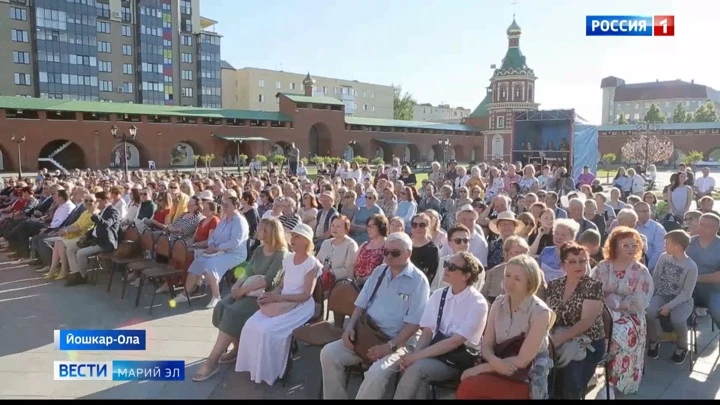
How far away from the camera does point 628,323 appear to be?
4.31 meters

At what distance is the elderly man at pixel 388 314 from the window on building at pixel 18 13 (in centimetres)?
6145

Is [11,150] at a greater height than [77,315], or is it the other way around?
[11,150]

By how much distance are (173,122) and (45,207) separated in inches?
1273

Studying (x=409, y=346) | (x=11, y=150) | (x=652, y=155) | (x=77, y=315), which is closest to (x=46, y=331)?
(x=77, y=315)

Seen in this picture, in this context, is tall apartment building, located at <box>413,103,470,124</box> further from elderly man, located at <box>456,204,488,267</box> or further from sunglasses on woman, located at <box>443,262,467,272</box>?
sunglasses on woman, located at <box>443,262,467,272</box>

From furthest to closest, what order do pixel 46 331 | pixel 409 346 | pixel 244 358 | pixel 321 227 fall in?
pixel 321 227 < pixel 46 331 < pixel 244 358 < pixel 409 346

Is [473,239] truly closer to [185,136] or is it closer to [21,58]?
[185,136]

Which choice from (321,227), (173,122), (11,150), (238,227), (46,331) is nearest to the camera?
(46,331)

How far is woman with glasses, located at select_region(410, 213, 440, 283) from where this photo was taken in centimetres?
558

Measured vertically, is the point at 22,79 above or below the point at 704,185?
above

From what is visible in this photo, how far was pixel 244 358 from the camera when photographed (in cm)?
471

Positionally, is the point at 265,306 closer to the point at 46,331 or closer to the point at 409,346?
the point at 409,346

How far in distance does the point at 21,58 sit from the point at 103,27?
10158 mm
